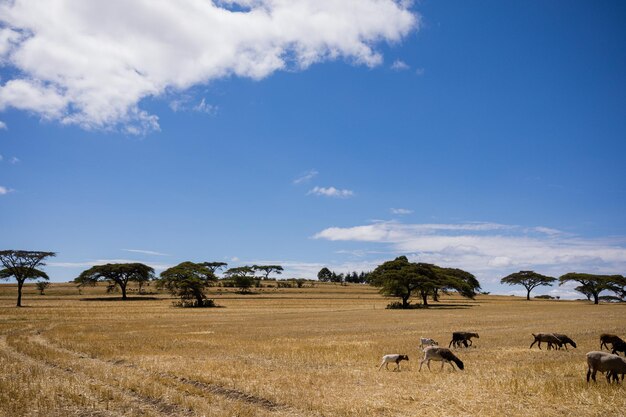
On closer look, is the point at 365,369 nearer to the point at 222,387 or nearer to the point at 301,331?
the point at 222,387

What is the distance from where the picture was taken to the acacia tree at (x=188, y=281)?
306 ft

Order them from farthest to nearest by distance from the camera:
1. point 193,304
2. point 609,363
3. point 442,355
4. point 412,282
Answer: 1. point 193,304
2. point 412,282
3. point 442,355
4. point 609,363

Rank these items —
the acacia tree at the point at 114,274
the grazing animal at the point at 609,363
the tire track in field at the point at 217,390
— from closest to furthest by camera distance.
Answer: the tire track in field at the point at 217,390 → the grazing animal at the point at 609,363 → the acacia tree at the point at 114,274

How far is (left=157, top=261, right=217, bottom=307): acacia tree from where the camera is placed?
93.2 m

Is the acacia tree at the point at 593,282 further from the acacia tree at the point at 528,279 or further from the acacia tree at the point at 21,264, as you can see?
the acacia tree at the point at 21,264

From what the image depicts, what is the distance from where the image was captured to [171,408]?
14102mm

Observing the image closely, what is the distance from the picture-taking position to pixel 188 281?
93375mm

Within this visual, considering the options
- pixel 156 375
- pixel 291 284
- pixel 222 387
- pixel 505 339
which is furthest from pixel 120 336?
pixel 291 284

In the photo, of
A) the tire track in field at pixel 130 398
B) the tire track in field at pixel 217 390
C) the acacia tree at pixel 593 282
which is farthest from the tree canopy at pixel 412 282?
the tire track in field at pixel 130 398

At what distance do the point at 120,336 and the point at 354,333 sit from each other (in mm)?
19832

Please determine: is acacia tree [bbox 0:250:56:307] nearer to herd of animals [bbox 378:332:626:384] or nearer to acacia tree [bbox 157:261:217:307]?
acacia tree [bbox 157:261:217:307]

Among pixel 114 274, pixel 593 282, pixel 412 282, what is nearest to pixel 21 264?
pixel 114 274

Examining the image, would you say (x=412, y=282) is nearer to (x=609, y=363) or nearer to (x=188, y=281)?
(x=188, y=281)

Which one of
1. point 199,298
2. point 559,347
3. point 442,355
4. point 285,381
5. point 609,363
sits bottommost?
point 199,298
